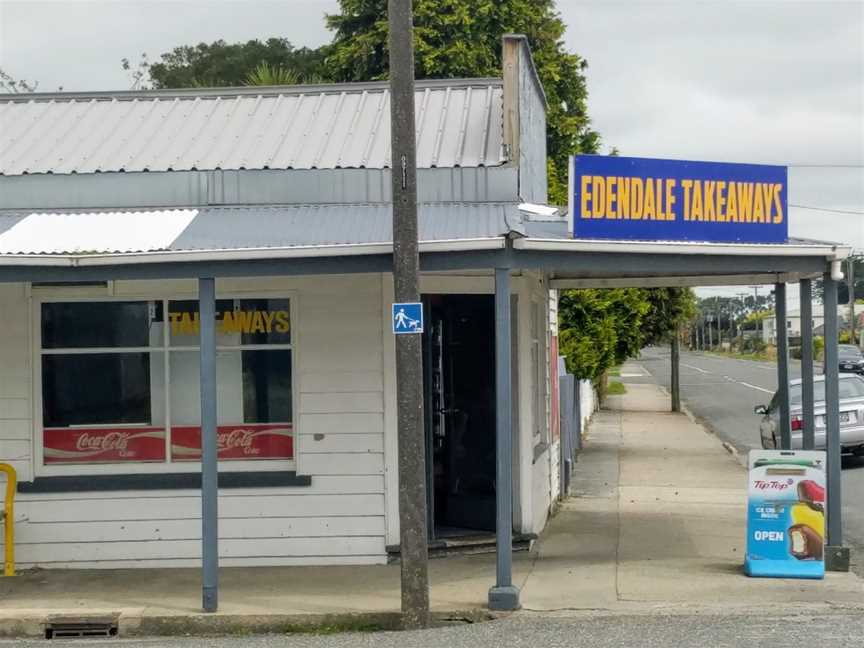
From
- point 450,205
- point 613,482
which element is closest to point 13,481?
point 450,205

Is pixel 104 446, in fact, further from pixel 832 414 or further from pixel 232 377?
pixel 832 414

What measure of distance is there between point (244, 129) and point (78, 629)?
17.9ft

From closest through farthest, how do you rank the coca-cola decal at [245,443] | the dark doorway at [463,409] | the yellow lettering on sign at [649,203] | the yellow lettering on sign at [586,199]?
1. the yellow lettering on sign at [586,199]
2. the yellow lettering on sign at [649,203]
3. the coca-cola decal at [245,443]
4. the dark doorway at [463,409]

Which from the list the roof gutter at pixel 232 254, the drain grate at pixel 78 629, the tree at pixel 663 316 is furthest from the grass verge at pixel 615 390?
the drain grate at pixel 78 629

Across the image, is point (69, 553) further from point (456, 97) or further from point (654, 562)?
point (456, 97)

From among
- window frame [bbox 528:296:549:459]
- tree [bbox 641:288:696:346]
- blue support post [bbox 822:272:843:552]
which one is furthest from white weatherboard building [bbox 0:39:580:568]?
tree [bbox 641:288:696:346]

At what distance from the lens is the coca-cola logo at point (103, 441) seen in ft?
36.9

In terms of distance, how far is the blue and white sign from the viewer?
880cm

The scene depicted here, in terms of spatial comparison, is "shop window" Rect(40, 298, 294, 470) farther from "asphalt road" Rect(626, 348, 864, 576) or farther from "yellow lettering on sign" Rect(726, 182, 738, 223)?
"asphalt road" Rect(626, 348, 864, 576)

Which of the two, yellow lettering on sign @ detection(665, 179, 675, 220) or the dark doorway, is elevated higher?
yellow lettering on sign @ detection(665, 179, 675, 220)

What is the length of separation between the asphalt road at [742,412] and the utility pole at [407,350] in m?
4.25

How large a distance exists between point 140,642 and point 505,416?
3.03 metres

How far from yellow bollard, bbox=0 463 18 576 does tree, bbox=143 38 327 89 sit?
1354 inches

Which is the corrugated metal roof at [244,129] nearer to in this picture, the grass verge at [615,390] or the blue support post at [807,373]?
the blue support post at [807,373]
